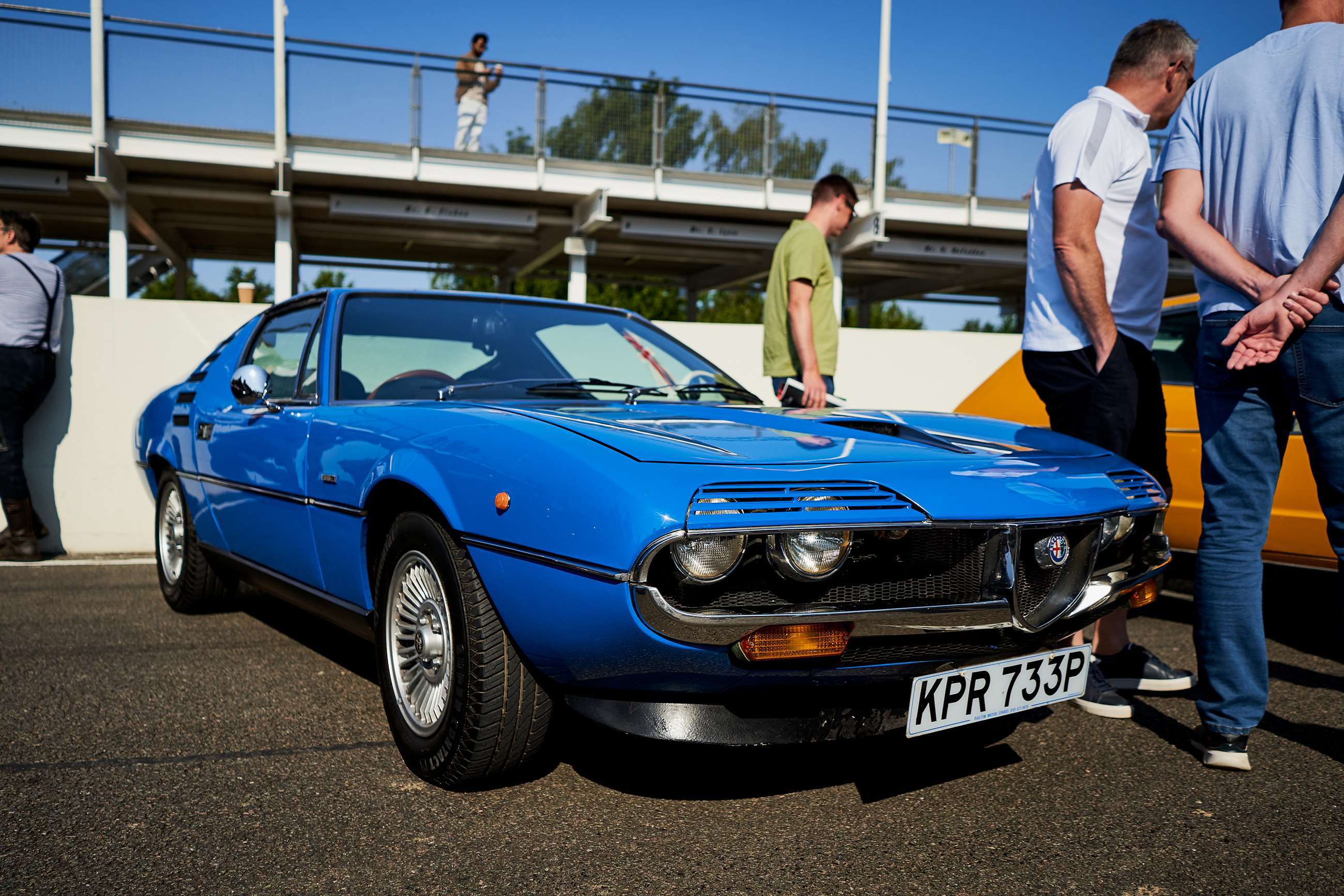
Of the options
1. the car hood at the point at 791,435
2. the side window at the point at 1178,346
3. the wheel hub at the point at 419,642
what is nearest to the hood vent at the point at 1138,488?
the car hood at the point at 791,435

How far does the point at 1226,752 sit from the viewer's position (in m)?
2.69

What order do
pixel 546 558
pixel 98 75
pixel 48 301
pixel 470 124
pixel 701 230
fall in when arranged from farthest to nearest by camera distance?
1. pixel 701 230
2. pixel 470 124
3. pixel 98 75
4. pixel 48 301
5. pixel 546 558

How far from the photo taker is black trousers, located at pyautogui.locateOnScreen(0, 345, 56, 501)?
5988mm

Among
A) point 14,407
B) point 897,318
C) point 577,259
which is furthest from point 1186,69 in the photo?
point 897,318

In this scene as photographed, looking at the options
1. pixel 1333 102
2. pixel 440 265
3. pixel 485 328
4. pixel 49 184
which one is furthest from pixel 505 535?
pixel 440 265

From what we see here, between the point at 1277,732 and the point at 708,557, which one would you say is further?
the point at 1277,732

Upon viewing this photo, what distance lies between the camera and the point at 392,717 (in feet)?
8.79

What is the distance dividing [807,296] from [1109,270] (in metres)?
1.47

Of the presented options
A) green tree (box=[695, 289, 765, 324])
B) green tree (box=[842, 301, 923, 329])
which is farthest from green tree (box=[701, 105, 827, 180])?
green tree (box=[842, 301, 923, 329])

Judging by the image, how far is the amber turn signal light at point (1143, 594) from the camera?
262cm

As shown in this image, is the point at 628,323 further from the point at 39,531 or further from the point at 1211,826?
the point at 39,531

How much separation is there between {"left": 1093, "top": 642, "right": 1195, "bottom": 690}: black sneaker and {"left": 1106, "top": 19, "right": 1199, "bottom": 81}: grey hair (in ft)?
6.09

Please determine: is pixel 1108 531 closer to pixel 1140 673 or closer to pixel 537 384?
pixel 1140 673

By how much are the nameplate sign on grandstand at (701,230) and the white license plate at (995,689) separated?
16904 mm
